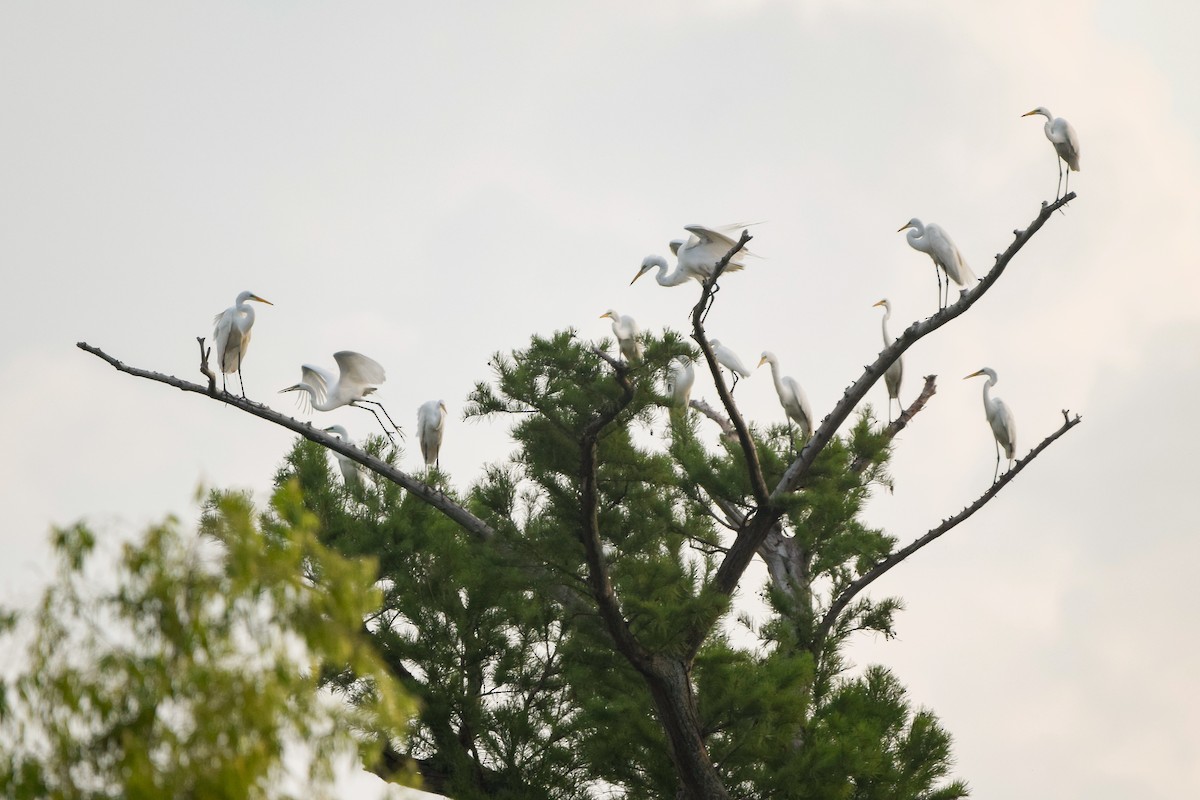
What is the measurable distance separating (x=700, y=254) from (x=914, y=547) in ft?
8.30

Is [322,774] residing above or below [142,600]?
below

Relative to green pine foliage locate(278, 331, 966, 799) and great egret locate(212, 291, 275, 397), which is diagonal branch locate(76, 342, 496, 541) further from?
great egret locate(212, 291, 275, 397)

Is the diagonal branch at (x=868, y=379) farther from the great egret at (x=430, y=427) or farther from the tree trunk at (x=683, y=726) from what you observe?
the great egret at (x=430, y=427)

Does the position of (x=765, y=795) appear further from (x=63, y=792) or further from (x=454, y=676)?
(x=63, y=792)

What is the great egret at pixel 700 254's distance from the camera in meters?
8.73

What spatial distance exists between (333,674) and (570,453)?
2.49m

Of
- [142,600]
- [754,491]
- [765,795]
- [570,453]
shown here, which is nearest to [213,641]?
[142,600]

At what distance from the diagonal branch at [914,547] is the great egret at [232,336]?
15.1ft

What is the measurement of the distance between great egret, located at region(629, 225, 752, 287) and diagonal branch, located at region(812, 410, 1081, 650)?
7.73 feet

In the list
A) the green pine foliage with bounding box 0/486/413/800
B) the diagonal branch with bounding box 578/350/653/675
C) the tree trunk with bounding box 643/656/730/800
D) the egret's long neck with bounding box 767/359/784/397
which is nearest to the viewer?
the green pine foliage with bounding box 0/486/413/800

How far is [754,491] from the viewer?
7727 mm

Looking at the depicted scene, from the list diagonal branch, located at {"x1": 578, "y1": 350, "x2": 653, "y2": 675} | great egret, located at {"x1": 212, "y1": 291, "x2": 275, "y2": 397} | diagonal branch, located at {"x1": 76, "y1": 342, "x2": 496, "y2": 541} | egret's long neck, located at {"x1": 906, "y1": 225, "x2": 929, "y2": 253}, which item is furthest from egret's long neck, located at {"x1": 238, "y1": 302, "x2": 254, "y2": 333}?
egret's long neck, located at {"x1": 906, "y1": 225, "x2": 929, "y2": 253}

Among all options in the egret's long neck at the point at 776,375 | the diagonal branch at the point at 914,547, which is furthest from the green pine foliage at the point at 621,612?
the egret's long neck at the point at 776,375

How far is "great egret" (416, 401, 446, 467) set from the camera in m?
11.9
